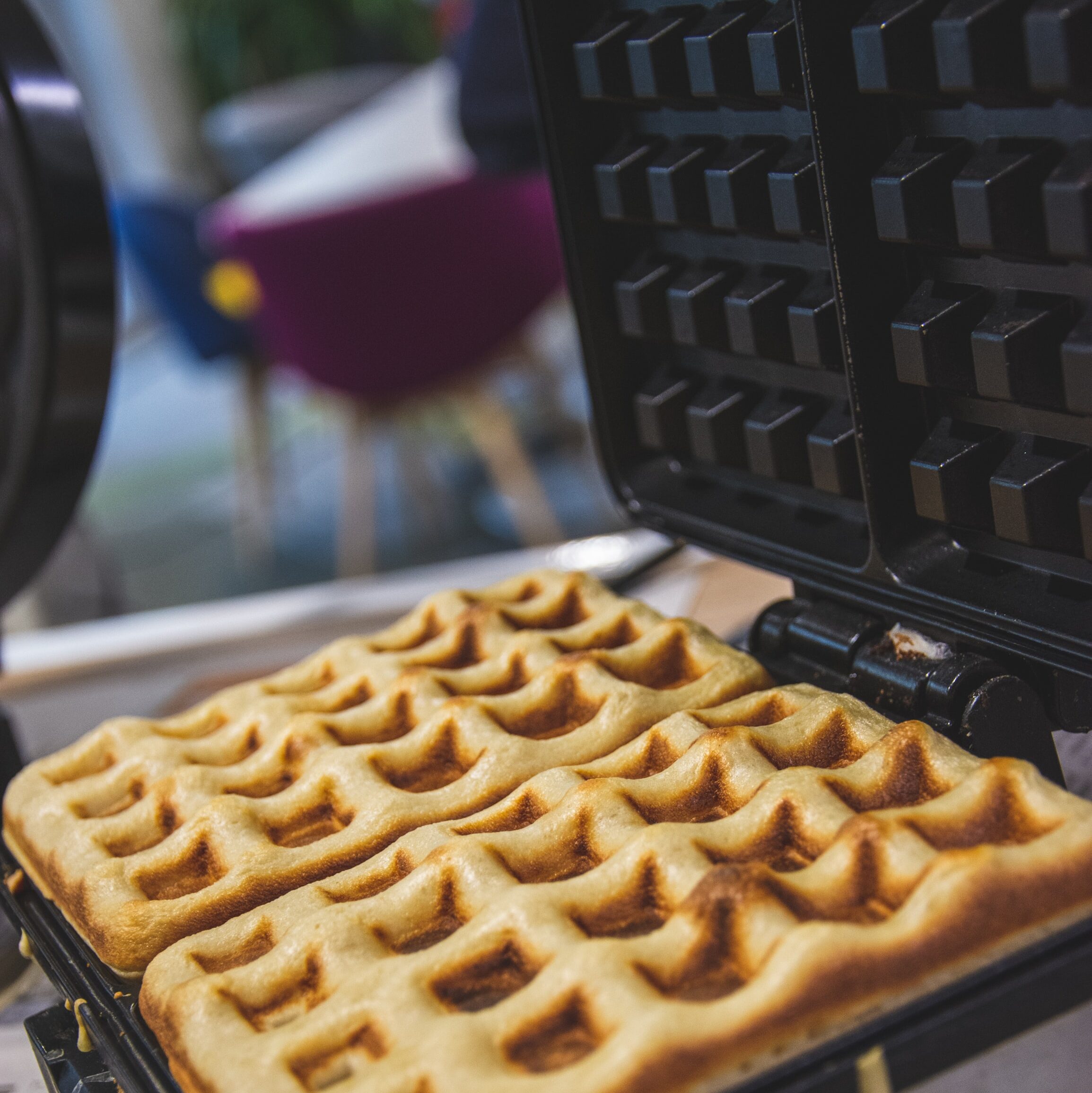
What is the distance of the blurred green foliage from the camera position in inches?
271

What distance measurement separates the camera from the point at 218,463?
526 centimetres

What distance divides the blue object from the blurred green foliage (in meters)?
2.94

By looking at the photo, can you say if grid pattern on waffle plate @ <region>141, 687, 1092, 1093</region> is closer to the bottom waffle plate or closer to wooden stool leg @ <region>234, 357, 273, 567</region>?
the bottom waffle plate

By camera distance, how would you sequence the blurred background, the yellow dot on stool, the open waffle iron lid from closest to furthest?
A: the open waffle iron lid < the blurred background < the yellow dot on stool

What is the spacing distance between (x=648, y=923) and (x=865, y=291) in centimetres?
34

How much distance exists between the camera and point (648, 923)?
0.56m

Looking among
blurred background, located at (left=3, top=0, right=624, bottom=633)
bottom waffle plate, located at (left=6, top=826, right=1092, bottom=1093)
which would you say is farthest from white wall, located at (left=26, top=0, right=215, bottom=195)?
bottom waffle plate, located at (left=6, top=826, right=1092, bottom=1093)

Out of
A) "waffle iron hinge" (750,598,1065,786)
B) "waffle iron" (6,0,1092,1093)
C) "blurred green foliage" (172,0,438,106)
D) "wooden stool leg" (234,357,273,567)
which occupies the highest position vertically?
"blurred green foliage" (172,0,438,106)

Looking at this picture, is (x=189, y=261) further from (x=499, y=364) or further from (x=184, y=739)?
(x=184, y=739)

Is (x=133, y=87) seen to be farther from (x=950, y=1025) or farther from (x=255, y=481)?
(x=950, y=1025)

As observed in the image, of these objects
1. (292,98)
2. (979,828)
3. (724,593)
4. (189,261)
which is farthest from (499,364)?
(979,828)

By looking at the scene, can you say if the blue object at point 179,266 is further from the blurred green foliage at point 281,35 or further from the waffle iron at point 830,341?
the waffle iron at point 830,341

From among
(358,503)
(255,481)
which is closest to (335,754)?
(358,503)

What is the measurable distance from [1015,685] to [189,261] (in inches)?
157
